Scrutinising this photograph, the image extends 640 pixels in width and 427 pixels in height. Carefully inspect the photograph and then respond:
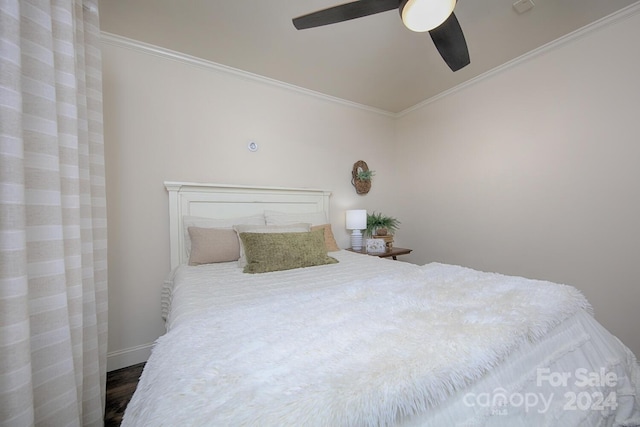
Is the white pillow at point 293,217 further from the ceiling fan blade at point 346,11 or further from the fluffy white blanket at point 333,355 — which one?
the ceiling fan blade at point 346,11

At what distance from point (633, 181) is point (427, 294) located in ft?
6.39

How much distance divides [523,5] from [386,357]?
8.03ft

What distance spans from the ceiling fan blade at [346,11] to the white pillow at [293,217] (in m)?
1.54

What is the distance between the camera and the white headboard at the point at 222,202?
2051 mm

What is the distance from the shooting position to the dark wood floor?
54.7 inches

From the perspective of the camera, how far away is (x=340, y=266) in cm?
186

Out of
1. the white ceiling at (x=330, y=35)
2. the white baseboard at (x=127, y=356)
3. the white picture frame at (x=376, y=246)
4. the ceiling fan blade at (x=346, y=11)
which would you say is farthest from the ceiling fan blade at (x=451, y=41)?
the white baseboard at (x=127, y=356)

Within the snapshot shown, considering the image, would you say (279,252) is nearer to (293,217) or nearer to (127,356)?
(293,217)

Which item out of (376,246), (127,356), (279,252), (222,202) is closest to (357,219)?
(376,246)

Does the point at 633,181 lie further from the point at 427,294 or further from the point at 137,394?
the point at 137,394

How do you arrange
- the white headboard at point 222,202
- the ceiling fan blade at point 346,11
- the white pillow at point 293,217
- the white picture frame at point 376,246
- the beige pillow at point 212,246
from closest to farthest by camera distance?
the ceiling fan blade at point 346,11
the beige pillow at point 212,246
the white headboard at point 222,202
the white pillow at point 293,217
the white picture frame at point 376,246

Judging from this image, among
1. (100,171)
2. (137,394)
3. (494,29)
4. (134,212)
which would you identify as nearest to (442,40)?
(494,29)

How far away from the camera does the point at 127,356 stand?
189cm

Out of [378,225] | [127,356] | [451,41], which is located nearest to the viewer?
[451,41]
